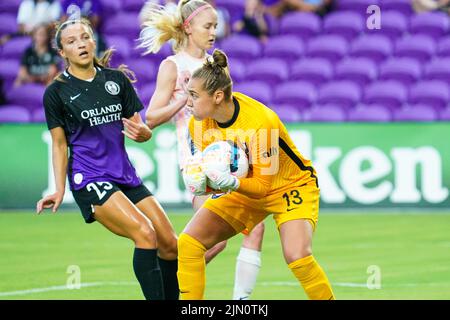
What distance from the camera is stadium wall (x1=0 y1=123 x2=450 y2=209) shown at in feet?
47.1

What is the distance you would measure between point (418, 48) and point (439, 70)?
2.22 ft

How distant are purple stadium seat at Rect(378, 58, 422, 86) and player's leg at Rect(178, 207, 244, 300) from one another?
1055 cm

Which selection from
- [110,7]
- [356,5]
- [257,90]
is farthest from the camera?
[110,7]

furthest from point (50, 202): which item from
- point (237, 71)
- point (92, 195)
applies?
point (237, 71)

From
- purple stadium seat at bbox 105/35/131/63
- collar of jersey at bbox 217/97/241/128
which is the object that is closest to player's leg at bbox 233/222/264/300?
collar of jersey at bbox 217/97/241/128

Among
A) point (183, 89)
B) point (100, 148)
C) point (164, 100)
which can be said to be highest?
point (183, 89)

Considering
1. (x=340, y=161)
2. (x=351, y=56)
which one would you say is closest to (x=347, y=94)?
(x=351, y=56)

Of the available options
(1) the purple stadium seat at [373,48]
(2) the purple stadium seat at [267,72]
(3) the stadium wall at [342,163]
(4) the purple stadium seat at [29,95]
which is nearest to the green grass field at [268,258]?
(3) the stadium wall at [342,163]

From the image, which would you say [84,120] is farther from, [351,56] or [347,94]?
[351,56]

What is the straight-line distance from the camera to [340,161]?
14.5 m

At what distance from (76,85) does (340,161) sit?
24.5 ft

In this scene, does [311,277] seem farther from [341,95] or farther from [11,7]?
[11,7]

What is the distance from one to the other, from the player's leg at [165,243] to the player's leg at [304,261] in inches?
42.0

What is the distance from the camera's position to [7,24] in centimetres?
1834
